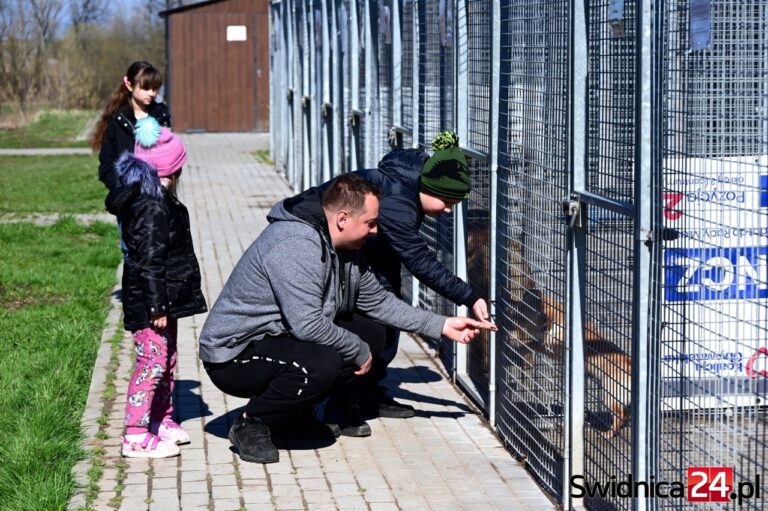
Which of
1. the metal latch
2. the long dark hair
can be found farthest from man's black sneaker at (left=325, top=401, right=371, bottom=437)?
the long dark hair

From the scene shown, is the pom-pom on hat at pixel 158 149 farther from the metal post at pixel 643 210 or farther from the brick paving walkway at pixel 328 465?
the metal post at pixel 643 210

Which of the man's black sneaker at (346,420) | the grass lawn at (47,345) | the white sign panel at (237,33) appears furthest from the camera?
the white sign panel at (237,33)

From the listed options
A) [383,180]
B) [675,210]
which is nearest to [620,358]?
[675,210]

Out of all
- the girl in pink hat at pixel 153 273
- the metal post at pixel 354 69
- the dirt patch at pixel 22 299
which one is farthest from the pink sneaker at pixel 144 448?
the metal post at pixel 354 69

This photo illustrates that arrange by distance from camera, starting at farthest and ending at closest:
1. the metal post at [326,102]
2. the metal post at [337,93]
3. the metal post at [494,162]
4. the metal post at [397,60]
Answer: the metal post at [326,102] → the metal post at [337,93] → the metal post at [397,60] → the metal post at [494,162]

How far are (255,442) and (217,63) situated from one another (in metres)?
25.7

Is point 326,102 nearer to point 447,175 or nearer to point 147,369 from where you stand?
point 447,175

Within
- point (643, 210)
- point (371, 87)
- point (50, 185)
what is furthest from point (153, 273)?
point (50, 185)

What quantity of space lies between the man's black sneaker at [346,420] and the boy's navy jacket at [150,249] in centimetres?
102

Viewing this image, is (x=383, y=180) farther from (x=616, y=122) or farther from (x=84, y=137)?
(x=84, y=137)

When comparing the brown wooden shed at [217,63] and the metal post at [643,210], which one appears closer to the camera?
the metal post at [643,210]

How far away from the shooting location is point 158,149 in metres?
6.04

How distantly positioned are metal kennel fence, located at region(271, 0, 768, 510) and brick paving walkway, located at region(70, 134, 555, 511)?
0.66 feet

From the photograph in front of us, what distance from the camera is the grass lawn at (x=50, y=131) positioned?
28078 mm
